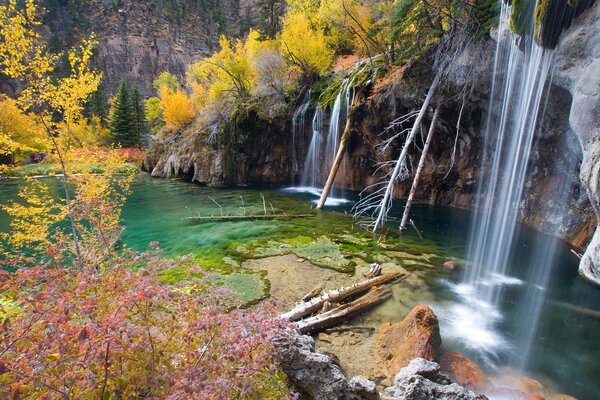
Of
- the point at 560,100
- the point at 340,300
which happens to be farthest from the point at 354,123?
the point at 340,300

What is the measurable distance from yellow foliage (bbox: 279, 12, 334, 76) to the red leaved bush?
20474 mm

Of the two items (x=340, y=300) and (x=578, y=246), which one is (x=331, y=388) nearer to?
(x=340, y=300)

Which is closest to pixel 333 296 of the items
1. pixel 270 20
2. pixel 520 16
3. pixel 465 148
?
pixel 520 16

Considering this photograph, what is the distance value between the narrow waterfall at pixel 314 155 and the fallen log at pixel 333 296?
1398 cm

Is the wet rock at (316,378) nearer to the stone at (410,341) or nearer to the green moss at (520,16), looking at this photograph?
the stone at (410,341)

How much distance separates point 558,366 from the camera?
564 centimetres

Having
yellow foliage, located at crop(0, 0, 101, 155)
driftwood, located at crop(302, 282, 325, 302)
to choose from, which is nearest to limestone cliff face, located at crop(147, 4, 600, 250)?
driftwood, located at crop(302, 282, 325, 302)

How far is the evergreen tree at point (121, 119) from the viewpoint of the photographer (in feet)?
138

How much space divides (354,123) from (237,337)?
1631 cm

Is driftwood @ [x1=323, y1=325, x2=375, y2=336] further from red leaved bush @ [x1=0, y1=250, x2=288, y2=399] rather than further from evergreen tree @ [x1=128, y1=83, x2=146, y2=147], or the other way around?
evergreen tree @ [x1=128, y1=83, x2=146, y2=147]

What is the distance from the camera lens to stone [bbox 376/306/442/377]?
520 centimetres

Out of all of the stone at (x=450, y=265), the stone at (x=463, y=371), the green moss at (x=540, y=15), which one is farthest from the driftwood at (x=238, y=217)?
the green moss at (x=540, y=15)

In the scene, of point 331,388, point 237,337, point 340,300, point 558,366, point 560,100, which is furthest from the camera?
point 560,100

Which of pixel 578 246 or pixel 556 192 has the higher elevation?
pixel 556 192
